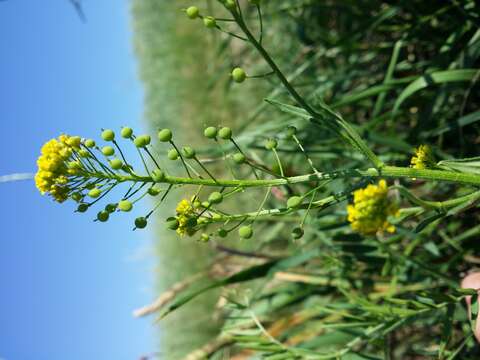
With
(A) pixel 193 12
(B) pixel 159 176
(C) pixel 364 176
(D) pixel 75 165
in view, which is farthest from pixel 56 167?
(C) pixel 364 176

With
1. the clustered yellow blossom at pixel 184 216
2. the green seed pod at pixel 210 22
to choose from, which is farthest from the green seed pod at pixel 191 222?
the green seed pod at pixel 210 22

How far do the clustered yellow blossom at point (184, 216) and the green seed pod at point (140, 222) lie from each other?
1.6 inches

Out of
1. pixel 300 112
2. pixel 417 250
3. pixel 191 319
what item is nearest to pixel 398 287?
pixel 417 250

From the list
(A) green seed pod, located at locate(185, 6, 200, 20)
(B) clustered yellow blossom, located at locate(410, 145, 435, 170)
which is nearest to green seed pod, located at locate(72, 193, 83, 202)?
(A) green seed pod, located at locate(185, 6, 200, 20)

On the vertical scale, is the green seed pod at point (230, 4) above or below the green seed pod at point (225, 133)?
above

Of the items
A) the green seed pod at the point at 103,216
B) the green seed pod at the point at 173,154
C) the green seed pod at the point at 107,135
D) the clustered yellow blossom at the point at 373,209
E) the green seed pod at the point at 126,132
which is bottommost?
the clustered yellow blossom at the point at 373,209

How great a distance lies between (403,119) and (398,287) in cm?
52

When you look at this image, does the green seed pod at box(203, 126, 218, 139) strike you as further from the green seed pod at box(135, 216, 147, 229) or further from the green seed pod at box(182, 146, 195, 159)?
the green seed pod at box(135, 216, 147, 229)

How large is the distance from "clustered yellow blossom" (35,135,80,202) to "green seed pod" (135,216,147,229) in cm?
10

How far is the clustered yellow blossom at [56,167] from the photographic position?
670mm

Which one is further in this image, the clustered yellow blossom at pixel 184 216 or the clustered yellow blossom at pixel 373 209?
the clustered yellow blossom at pixel 184 216

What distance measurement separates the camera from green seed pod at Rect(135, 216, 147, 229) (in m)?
0.67

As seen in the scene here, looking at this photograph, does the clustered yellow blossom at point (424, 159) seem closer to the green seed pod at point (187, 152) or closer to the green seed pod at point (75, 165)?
the green seed pod at point (187, 152)

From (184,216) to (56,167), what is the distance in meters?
0.17
